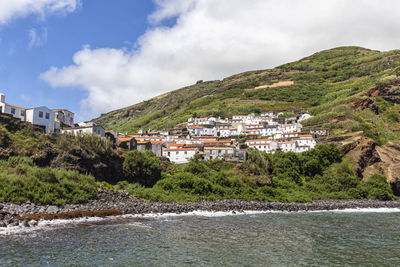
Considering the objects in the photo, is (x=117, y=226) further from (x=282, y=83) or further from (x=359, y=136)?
(x=282, y=83)

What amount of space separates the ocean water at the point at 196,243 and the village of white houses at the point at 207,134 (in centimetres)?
2769

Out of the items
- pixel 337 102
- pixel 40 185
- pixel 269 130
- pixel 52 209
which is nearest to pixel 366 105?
pixel 337 102

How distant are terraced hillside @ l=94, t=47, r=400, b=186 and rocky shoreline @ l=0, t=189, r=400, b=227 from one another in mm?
17594

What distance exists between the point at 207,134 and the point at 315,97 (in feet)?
225

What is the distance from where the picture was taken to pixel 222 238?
26031 mm

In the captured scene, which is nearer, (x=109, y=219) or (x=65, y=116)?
(x=109, y=219)

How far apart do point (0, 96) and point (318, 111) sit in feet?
325

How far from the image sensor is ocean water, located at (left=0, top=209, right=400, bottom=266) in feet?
64.7

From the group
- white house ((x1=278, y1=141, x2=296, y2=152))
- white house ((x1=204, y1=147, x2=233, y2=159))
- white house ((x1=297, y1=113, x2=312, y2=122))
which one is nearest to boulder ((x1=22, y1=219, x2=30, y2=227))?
white house ((x1=204, y1=147, x2=233, y2=159))

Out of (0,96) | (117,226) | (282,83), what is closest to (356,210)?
(117,226)

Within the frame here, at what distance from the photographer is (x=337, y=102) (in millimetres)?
107438

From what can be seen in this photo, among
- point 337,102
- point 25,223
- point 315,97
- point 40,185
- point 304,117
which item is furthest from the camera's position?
point 315,97

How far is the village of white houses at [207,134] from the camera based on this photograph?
2024 inches

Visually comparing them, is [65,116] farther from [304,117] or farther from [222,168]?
[304,117]
